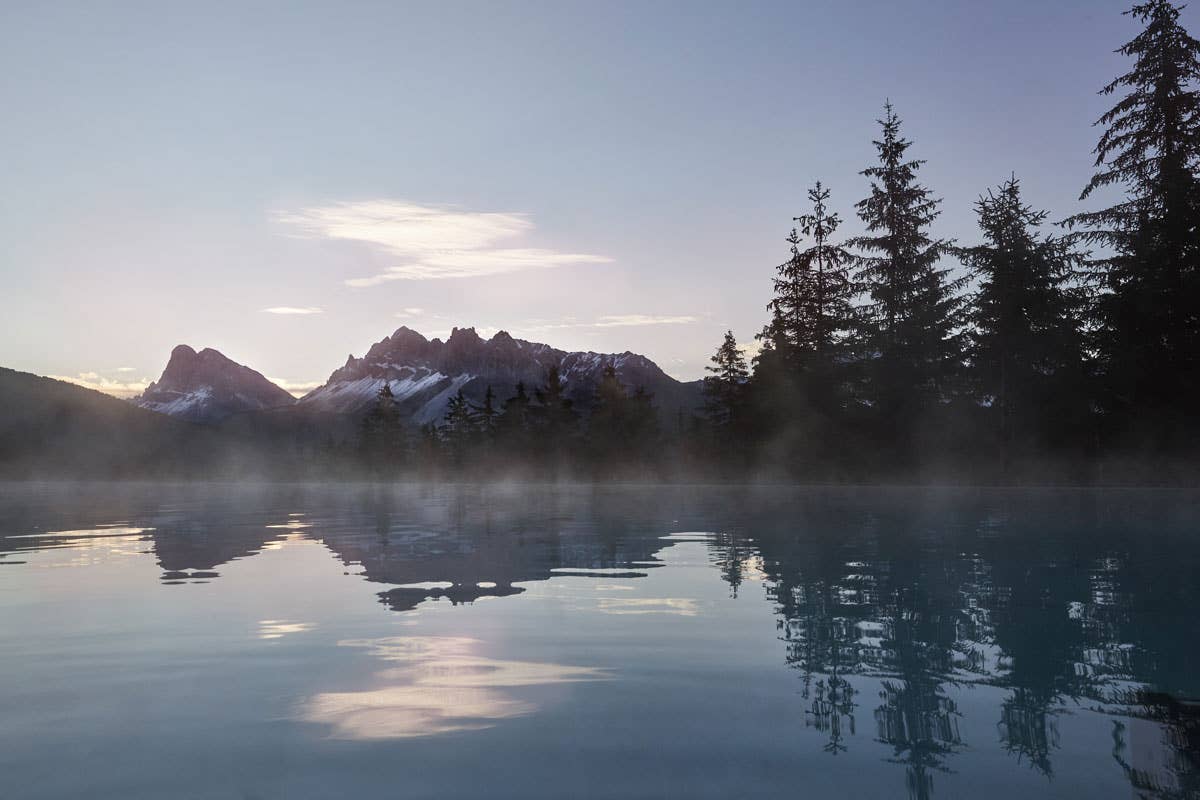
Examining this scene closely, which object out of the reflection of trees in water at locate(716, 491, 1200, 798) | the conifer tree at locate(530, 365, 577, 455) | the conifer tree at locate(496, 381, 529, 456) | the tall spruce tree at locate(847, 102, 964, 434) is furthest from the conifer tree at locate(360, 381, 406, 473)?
the reflection of trees in water at locate(716, 491, 1200, 798)

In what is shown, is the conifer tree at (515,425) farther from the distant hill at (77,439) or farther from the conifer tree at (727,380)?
the distant hill at (77,439)

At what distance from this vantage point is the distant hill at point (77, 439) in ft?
505

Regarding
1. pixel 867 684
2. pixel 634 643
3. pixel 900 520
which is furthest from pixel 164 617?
pixel 900 520

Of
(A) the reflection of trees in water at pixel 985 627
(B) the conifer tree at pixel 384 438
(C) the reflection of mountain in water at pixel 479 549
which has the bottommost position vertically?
(A) the reflection of trees in water at pixel 985 627

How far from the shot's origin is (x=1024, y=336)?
126ft

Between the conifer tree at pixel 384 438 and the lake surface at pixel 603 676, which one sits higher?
the conifer tree at pixel 384 438

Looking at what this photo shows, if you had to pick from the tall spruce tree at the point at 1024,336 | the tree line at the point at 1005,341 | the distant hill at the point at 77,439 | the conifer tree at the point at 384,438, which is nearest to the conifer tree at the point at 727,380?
the tree line at the point at 1005,341

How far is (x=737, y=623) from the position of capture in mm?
7629

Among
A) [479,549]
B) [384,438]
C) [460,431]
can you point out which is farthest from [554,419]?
[479,549]

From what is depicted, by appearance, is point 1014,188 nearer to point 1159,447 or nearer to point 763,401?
point 1159,447

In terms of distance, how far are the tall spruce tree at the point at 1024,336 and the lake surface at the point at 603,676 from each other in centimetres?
2632

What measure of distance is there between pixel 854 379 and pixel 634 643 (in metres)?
42.9

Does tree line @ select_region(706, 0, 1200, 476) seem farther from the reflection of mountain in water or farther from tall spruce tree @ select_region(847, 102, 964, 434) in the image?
the reflection of mountain in water

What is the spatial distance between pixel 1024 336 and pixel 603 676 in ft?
125
